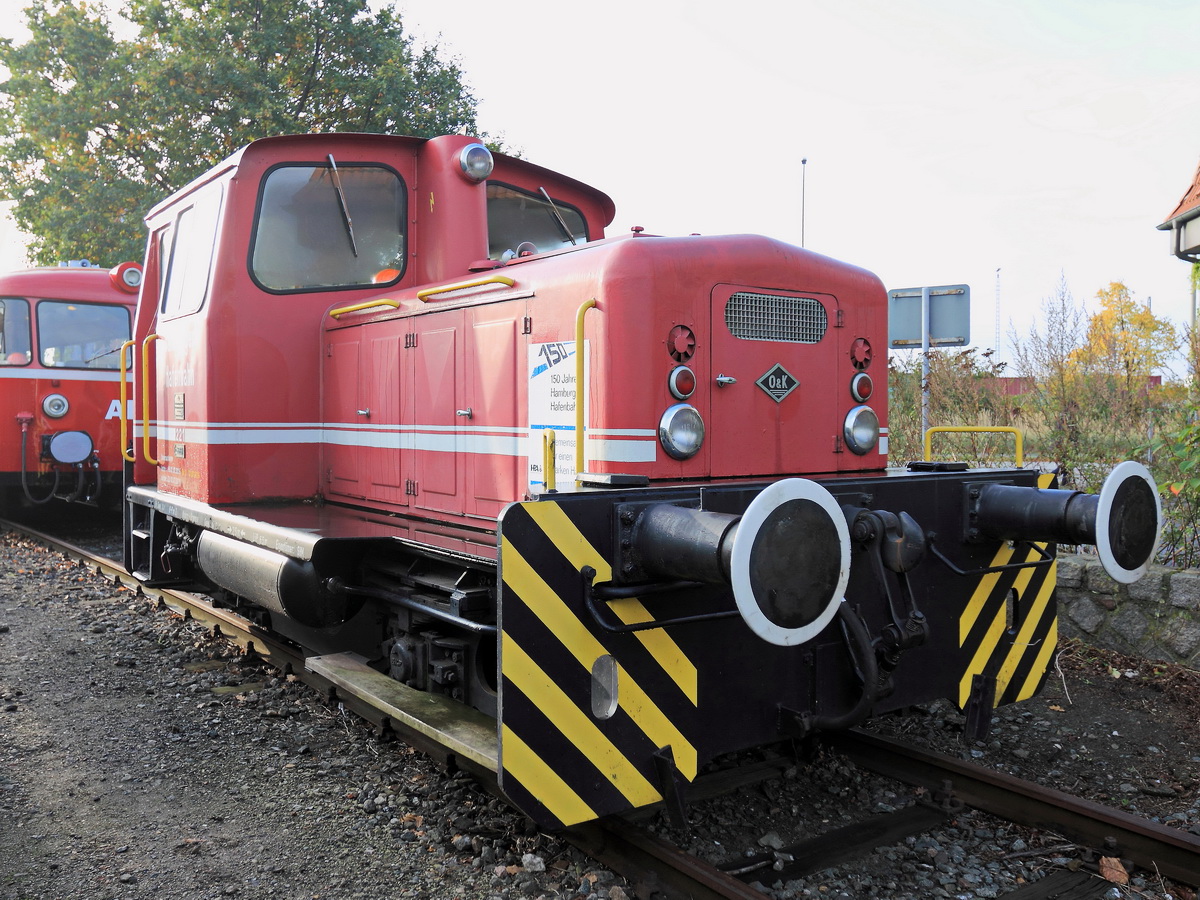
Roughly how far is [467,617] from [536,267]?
4.70 feet

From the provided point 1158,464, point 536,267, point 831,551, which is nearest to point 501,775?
point 831,551

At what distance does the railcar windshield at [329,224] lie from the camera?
16.5 feet

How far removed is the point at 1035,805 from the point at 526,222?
12.2 feet

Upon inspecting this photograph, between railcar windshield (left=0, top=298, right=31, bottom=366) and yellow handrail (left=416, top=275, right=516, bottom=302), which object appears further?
railcar windshield (left=0, top=298, right=31, bottom=366)

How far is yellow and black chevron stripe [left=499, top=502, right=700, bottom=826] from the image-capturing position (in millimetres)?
2719

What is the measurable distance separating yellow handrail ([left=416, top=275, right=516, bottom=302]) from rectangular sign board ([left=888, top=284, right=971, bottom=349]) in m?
3.79

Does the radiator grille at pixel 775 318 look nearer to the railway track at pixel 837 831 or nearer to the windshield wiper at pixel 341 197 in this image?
the railway track at pixel 837 831

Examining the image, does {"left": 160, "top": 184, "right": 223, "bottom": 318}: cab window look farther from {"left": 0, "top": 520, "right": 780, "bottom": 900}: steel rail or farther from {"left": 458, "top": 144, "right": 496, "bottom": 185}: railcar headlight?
{"left": 0, "top": 520, "right": 780, "bottom": 900}: steel rail

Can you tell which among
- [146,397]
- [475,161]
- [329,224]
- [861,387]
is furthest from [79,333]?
[861,387]

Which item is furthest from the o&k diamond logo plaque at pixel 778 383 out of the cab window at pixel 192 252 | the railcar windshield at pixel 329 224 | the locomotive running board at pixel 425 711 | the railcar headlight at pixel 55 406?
the railcar headlight at pixel 55 406

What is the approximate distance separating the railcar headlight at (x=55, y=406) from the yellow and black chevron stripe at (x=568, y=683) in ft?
32.0

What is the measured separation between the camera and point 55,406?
34.3 ft

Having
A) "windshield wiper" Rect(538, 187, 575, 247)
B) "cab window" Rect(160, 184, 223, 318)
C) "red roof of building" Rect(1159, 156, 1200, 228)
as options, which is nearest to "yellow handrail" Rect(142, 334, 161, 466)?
"cab window" Rect(160, 184, 223, 318)

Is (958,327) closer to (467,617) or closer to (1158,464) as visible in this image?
(1158,464)
